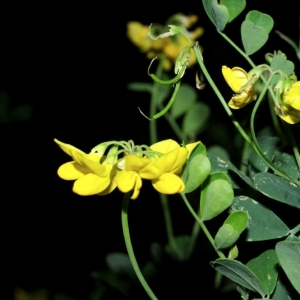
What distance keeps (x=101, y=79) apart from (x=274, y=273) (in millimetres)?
1737

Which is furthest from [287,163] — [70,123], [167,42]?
[70,123]

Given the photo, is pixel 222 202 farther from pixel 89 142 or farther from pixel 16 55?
pixel 16 55

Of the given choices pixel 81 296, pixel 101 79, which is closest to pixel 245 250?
pixel 81 296

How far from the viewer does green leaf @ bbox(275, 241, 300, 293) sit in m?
0.45

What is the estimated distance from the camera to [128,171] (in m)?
0.50

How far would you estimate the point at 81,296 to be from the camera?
3.34 ft

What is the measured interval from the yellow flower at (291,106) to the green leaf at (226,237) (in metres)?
0.11

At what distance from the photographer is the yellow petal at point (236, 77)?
53 centimetres

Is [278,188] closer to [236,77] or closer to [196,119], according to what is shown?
[236,77]

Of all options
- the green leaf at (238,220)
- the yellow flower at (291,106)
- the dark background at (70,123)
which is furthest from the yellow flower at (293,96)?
the dark background at (70,123)

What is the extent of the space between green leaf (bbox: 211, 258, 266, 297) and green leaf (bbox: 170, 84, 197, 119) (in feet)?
1.98

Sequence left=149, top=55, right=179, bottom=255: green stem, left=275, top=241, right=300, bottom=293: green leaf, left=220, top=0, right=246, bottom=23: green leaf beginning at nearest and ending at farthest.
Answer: left=275, top=241, right=300, bottom=293: green leaf, left=220, top=0, right=246, bottom=23: green leaf, left=149, top=55, right=179, bottom=255: green stem

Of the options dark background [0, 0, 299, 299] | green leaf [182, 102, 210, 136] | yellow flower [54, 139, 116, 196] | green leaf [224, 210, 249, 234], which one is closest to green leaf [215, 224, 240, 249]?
green leaf [224, 210, 249, 234]

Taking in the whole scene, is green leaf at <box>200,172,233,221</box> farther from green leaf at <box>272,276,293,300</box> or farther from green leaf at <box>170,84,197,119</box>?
green leaf at <box>170,84,197,119</box>
